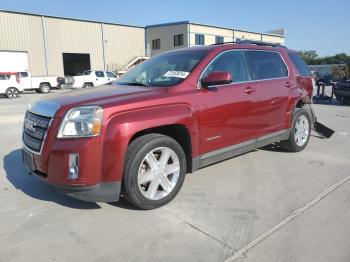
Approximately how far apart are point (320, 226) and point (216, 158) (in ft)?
4.93

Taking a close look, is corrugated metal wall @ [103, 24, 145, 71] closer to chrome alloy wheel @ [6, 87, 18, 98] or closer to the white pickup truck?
the white pickup truck

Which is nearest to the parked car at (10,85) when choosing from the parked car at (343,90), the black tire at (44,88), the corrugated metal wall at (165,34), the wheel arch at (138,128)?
the black tire at (44,88)

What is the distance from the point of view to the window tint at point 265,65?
4.96 m

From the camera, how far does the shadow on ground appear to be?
12.8 ft

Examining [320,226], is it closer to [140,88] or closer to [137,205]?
[137,205]

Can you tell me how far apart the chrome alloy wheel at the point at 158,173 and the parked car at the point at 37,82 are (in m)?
22.7

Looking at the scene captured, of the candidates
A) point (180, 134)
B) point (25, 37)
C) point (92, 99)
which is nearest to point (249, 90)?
point (180, 134)

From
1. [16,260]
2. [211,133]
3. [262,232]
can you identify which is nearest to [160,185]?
[211,133]

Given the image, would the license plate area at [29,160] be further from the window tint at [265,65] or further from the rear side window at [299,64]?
the rear side window at [299,64]

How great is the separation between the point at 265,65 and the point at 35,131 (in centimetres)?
346

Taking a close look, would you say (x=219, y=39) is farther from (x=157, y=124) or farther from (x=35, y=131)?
(x=35, y=131)

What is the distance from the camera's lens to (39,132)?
3.54 meters

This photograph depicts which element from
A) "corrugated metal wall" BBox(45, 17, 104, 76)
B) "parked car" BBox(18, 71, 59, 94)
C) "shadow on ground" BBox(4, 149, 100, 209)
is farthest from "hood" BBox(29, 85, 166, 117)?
"corrugated metal wall" BBox(45, 17, 104, 76)

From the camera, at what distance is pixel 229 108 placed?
4387mm
